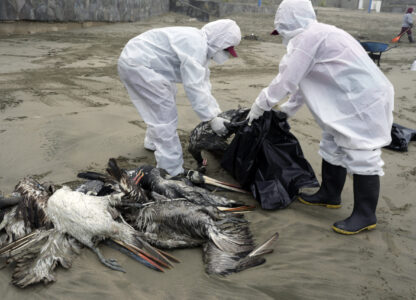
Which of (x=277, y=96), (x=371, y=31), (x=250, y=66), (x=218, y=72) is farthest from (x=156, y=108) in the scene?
(x=371, y=31)

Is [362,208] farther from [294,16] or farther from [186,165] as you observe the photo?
[186,165]

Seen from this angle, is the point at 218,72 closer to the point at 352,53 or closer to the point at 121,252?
the point at 352,53

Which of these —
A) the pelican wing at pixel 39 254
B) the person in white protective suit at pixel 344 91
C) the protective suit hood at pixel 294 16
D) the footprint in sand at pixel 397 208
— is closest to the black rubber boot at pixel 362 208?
the person in white protective suit at pixel 344 91

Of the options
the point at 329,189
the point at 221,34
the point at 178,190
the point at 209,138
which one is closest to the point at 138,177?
the point at 178,190

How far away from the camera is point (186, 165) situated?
3.71m

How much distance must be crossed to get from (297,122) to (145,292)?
11.9 ft

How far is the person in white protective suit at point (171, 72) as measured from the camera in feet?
9.95

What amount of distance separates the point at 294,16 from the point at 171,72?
1.21 metres

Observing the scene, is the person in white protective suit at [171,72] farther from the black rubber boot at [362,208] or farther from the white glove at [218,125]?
the black rubber boot at [362,208]

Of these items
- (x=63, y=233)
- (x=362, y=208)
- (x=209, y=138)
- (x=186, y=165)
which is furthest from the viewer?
(x=186, y=165)

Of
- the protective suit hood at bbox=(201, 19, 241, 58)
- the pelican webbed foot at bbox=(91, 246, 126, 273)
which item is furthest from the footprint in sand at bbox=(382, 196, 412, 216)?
→ the pelican webbed foot at bbox=(91, 246, 126, 273)

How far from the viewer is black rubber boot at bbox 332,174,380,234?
8.24 ft

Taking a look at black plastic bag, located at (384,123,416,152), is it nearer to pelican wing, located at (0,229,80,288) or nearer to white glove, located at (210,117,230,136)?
white glove, located at (210,117,230,136)

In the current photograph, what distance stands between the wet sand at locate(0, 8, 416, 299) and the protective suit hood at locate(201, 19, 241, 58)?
1223 mm
